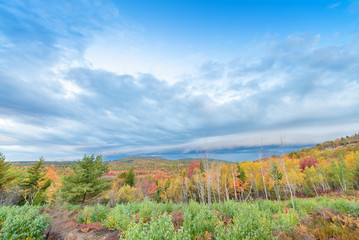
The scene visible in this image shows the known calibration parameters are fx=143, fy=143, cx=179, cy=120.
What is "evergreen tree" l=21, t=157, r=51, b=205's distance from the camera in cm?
2355

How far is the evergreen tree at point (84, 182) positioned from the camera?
20330 millimetres

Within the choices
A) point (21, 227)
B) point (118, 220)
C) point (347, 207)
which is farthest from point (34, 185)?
point (347, 207)

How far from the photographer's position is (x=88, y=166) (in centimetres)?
2222

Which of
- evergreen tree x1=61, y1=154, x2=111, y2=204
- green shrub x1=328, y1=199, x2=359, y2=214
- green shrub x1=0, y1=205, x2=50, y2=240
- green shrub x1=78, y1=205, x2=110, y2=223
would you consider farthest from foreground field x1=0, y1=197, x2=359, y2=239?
evergreen tree x1=61, y1=154, x2=111, y2=204

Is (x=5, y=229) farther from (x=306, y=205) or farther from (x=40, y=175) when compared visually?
(x=40, y=175)

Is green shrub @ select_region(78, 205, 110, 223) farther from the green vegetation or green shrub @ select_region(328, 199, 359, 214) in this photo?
green shrub @ select_region(328, 199, 359, 214)

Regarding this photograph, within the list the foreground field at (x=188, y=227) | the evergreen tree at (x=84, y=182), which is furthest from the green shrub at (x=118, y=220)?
the evergreen tree at (x=84, y=182)

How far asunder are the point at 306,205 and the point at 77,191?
29.0 metres

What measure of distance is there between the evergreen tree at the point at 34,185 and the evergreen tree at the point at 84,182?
6598mm

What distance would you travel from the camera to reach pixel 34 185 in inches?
949

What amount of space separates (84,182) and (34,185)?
1084 centimetres

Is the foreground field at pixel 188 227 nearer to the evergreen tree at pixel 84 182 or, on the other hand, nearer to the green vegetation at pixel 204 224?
the green vegetation at pixel 204 224

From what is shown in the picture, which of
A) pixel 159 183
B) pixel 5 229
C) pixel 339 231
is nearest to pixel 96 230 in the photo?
pixel 5 229

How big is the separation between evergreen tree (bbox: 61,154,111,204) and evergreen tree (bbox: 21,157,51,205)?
260 inches
